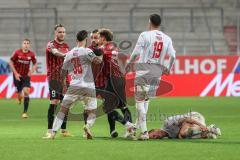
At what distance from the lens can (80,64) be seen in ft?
43.8

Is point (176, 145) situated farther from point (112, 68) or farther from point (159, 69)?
point (112, 68)

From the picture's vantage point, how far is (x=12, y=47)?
33.8 metres

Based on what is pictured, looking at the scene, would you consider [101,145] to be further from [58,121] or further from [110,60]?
[110,60]

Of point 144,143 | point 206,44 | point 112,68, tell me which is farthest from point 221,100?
point 144,143

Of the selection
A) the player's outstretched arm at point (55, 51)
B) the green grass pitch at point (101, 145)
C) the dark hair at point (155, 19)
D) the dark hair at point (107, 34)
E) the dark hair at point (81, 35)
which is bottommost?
the green grass pitch at point (101, 145)

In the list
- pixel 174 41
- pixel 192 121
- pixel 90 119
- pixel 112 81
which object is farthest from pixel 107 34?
pixel 174 41

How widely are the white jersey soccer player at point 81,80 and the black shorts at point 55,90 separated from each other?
1197 millimetres

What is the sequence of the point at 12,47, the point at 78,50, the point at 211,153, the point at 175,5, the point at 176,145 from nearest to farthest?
the point at 211,153 → the point at 176,145 → the point at 78,50 → the point at 12,47 → the point at 175,5

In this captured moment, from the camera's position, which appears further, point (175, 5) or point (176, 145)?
point (175, 5)

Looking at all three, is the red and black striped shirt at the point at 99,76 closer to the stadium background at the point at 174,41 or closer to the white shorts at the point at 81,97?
the white shorts at the point at 81,97

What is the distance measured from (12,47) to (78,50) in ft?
68.8

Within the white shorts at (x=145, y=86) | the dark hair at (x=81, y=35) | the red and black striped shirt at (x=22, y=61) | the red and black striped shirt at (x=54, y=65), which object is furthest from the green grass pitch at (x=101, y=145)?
the red and black striped shirt at (x=22, y=61)

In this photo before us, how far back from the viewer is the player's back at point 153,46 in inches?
528

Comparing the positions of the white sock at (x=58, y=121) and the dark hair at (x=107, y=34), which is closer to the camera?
the white sock at (x=58, y=121)
